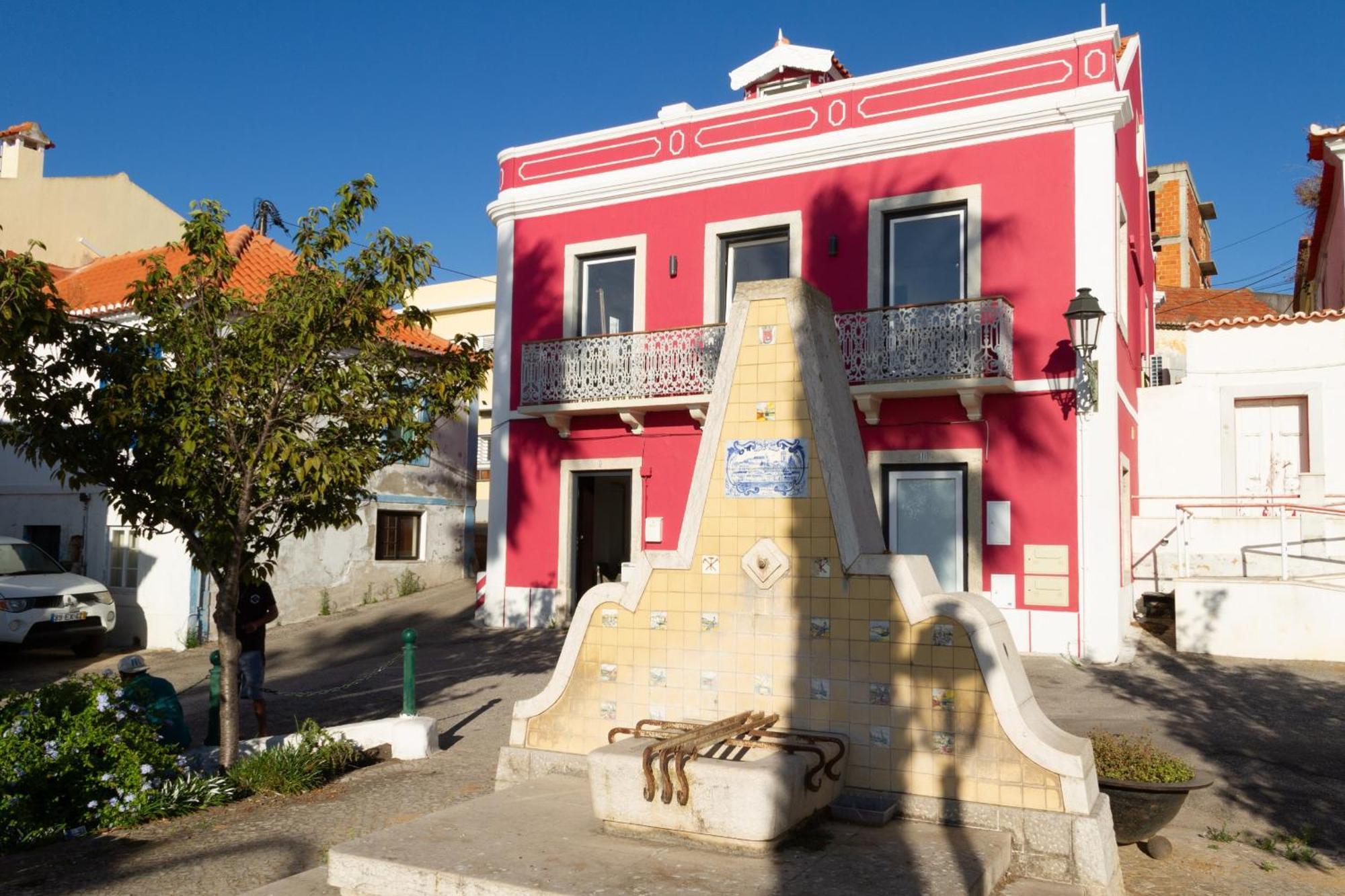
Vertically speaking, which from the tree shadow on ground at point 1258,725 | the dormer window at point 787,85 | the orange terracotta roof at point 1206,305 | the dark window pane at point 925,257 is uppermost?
the dormer window at point 787,85

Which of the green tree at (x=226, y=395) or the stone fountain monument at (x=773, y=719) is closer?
the stone fountain monument at (x=773, y=719)

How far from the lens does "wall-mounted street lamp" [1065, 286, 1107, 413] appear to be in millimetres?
12492

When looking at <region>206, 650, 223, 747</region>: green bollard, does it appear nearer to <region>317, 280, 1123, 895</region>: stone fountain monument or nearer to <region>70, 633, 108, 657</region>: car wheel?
<region>317, 280, 1123, 895</region>: stone fountain monument

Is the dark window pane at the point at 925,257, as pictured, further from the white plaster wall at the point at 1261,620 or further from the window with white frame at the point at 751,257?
the white plaster wall at the point at 1261,620

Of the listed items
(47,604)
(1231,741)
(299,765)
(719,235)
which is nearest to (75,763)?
(299,765)

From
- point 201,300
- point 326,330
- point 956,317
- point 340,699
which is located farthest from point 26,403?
point 956,317

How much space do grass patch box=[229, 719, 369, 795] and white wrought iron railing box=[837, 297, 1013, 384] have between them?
7.67m

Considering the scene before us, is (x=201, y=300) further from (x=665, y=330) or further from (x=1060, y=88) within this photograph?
Result: (x=1060, y=88)

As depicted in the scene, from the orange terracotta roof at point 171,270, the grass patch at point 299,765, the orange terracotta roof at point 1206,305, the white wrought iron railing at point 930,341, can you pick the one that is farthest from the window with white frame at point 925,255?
the orange terracotta roof at point 1206,305

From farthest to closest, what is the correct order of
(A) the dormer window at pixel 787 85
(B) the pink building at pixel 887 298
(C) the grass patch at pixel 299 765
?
(A) the dormer window at pixel 787 85 → (B) the pink building at pixel 887 298 → (C) the grass patch at pixel 299 765

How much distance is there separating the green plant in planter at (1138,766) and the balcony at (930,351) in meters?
7.69

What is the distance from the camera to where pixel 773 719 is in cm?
598

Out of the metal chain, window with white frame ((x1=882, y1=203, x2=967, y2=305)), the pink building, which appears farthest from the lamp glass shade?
the metal chain

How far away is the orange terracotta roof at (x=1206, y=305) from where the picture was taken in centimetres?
2764
